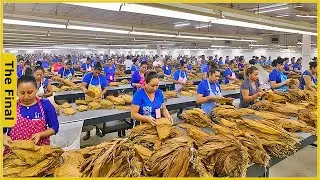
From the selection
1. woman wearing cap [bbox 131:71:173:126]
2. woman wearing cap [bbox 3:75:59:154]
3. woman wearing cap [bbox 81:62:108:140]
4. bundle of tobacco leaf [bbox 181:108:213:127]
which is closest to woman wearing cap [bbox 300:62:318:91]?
bundle of tobacco leaf [bbox 181:108:213:127]

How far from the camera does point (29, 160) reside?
74.0 inches

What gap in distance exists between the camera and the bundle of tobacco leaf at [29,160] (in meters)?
1.81

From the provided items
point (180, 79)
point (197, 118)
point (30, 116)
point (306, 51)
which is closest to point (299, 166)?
point (197, 118)

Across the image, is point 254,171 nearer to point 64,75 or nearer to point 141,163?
point 141,163

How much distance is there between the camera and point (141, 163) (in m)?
1.85

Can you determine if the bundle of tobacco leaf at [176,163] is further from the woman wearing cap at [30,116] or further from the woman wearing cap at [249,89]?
the woman wearing cap at [249,89]

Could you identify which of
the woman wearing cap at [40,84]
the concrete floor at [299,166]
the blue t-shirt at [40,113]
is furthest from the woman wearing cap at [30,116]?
the concrete floor at [299,166]

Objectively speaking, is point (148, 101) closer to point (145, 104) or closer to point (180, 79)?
point (145, 104)

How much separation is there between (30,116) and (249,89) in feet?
11.0

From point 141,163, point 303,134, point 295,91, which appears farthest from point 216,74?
point 141,163

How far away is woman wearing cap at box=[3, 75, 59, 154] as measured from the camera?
2.46 m

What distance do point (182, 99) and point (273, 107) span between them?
2.43 meters

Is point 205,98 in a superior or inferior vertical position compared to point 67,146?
superior

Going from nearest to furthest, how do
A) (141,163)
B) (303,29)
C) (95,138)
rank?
(141,163) → (95,138) → (303,29)
